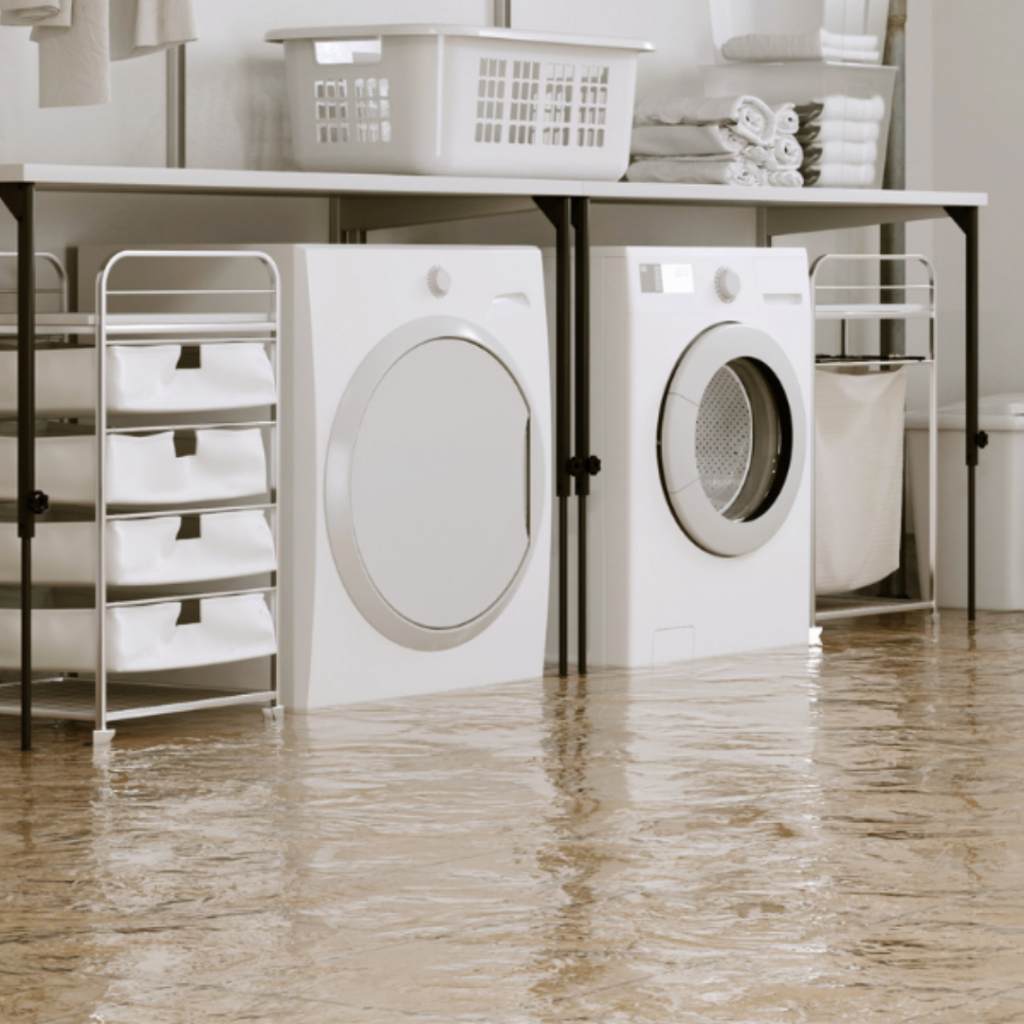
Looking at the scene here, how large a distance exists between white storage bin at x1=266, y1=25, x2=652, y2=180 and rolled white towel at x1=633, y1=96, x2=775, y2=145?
402mm

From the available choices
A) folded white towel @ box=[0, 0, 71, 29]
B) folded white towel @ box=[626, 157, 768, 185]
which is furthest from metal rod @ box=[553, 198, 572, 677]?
folded white towel @ box=[0, 0, 71, 29]

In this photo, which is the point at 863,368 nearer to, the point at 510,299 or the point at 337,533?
the point at 510,299

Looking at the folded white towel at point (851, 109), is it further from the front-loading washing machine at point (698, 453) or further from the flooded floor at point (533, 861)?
the flooded floor at point (533, 861)

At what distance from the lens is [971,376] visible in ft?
15.9

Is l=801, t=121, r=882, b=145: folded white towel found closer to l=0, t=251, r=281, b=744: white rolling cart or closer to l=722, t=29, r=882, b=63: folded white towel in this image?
l=722, t=29, r=882, b=63: folded white towel

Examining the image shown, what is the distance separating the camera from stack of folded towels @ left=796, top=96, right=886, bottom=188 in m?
4.71

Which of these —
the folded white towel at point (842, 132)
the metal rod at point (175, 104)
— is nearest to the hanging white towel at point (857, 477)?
the folded white towel at point (842, 132)

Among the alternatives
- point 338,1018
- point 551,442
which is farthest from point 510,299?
point 338,1018

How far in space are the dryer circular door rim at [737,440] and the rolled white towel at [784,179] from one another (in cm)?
44

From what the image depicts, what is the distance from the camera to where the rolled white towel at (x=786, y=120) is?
461cm

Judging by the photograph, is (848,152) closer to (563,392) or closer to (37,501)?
(563,392)

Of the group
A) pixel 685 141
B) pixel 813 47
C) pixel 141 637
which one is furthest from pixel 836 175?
pixel 141 637

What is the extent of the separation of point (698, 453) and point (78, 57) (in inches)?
63.3

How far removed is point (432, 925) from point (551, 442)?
189 centimetres
